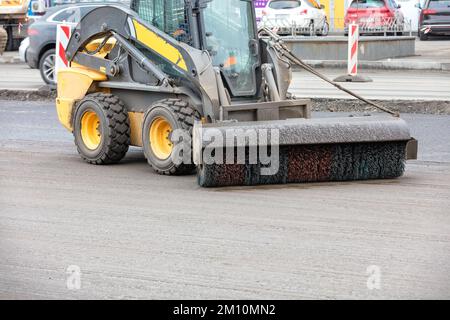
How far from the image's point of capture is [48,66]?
20438mm

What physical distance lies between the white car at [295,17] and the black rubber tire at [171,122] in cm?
2156

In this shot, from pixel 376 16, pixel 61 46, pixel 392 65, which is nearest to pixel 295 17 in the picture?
pixel 376 16

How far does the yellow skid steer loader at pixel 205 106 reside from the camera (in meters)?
9.88

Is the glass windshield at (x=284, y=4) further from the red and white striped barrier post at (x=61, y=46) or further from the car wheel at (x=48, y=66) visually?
the red and white striped barrier post at (x=61, y=46)

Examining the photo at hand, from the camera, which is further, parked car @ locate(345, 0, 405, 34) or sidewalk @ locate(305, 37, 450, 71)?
parked car @ locate(345, 0, 405, 34)

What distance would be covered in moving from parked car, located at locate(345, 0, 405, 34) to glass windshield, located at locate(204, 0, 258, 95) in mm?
21417

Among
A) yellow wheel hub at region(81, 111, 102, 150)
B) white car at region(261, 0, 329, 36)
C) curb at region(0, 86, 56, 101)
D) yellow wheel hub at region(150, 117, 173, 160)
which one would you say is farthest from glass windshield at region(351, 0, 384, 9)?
yellow wheel hub at region(150, 117, 173, 160)

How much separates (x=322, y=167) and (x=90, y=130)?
2993 mm

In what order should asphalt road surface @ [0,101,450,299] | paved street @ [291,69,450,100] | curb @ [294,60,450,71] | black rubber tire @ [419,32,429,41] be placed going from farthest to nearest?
1. black rubber tire @ [419,32,429,41]
2. curb @ [294,60,450,71]
3. paved street @ [291,69,450,100]
4. asphalt road surface @ [0,101,450,299]

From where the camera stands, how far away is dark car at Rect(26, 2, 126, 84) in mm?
20438

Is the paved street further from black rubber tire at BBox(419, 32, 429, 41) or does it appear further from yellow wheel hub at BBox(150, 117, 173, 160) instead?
black rubber tire at BBox(419, 32, 429, 41)

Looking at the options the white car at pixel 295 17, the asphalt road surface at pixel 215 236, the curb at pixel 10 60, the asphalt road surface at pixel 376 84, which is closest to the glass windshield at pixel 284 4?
the white car at pixel 295 17

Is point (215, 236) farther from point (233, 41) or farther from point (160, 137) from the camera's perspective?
point (233, 41)
